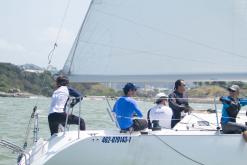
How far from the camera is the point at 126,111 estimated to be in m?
7.26

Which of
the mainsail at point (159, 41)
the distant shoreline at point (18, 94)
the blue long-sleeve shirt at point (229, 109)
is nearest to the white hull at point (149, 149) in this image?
the blue long-sleeve shirt at point (229, 109)

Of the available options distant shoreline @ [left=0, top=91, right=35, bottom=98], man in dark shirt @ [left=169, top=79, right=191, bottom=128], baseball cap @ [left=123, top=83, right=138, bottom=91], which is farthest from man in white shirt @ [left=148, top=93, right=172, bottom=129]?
distant shoreline @ [left=0, top=91, right=35, bottom=98]

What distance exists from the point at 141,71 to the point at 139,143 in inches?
43.8

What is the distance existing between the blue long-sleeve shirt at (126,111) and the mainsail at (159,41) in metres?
0.44

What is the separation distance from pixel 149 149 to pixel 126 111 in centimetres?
56

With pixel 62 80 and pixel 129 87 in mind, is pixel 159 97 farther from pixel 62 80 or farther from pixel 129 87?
pixel 62 80

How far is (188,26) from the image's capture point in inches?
309

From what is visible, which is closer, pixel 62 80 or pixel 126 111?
pixel 126 111

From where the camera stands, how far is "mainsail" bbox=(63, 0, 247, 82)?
766cm

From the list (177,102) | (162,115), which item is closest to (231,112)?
(162,115)

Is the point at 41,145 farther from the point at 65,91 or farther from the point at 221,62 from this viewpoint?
the point at 221,62

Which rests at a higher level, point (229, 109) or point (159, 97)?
point (159, 97)

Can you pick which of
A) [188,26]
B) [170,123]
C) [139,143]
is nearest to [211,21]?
[188,26]

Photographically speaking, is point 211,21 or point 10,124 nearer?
point 211,21
